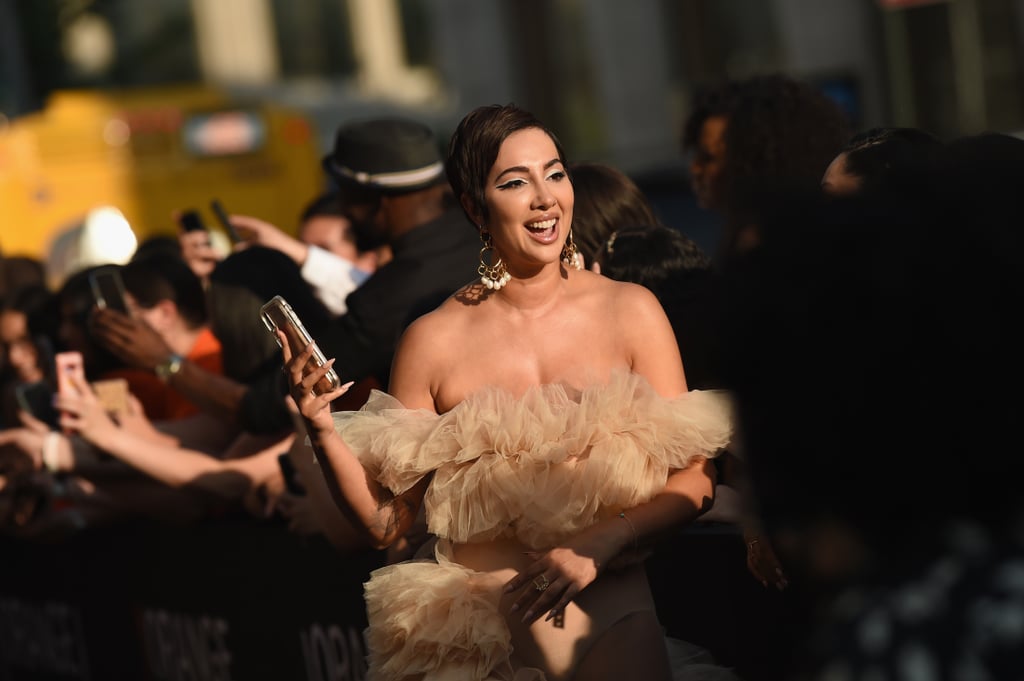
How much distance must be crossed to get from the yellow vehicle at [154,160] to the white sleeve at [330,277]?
898cm

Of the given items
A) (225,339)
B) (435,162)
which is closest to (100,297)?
(225,339)

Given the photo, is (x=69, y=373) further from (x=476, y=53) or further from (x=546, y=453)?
(x=476, y=53)

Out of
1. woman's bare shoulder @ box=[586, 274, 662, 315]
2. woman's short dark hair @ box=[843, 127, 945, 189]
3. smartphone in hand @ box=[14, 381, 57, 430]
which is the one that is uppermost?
woman's short dark hair @ box=[843, 127, 945, 189]

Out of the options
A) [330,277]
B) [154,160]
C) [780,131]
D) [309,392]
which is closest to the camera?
[309,392]

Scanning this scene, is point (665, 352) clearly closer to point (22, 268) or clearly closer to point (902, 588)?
point (902, 588)

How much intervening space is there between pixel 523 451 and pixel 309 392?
51 cm

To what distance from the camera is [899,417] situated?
1.83 metres

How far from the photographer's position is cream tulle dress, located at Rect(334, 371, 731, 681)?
11.6ft

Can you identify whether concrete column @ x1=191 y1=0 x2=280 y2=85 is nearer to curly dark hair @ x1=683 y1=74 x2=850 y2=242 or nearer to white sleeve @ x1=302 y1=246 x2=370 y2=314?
white sleeve @ x1=302 y1=246 x2=370 y2=314

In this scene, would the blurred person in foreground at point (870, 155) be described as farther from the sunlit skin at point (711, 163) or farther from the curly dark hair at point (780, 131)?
the sunlit skin at point (711, 163)

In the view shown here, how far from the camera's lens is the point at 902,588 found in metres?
1.80

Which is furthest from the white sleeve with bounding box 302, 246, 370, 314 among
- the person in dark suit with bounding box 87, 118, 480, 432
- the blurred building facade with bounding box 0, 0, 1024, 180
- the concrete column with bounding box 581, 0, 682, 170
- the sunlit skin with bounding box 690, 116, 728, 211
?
the concrete column with bounding box 581, 0, 682, 170

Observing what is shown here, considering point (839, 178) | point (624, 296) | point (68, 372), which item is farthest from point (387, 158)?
point (839, 178)

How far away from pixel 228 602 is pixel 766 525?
15.2 ft
